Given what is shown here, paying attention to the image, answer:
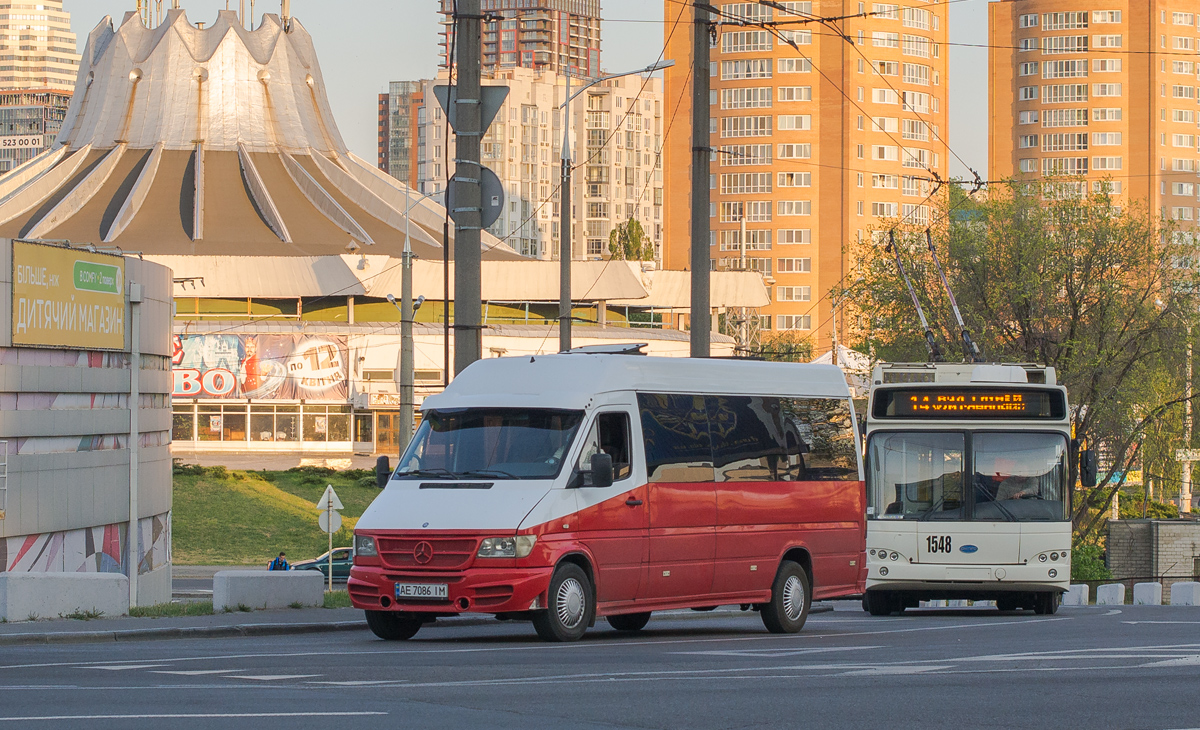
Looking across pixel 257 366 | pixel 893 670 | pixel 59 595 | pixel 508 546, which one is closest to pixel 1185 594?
pixel 508 546

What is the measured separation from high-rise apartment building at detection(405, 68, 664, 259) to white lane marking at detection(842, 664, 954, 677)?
169543mm

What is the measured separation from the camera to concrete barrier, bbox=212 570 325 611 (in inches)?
721

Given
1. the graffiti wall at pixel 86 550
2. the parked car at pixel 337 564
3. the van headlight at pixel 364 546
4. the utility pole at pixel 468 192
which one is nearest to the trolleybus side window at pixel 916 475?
the utility pole at pixel 468 192

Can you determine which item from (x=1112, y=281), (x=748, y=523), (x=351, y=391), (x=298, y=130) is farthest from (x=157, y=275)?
(x=298, y=130)

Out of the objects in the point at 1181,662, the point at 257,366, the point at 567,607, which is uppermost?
the point at 257,366

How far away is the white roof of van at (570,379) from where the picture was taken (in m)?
15.1

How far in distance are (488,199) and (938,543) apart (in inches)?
312

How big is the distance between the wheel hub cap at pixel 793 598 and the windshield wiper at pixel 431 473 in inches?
160

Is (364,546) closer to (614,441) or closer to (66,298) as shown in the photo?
(614,441)

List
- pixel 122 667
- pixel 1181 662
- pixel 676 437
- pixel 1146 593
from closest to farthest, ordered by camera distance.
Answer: pixel 122 667
pixel 1181 662
pixel 676 437
pixel 1146 593

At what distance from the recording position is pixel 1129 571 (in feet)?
156

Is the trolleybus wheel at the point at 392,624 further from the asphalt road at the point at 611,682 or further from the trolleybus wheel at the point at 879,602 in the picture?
the trolleybus wheel at the point at 879,602

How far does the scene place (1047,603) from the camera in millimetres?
23000

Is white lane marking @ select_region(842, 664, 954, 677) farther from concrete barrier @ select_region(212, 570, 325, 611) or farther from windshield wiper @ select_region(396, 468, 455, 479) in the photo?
concrete barrier @ select_region(212, 570, 325, 611)
